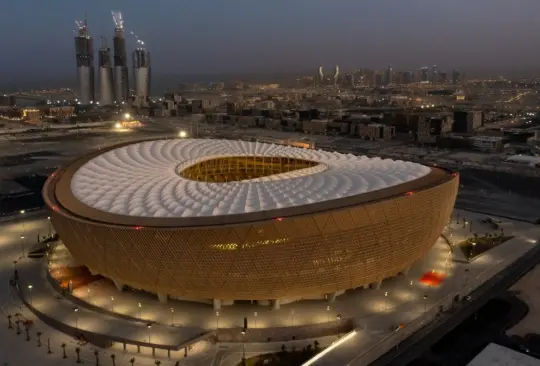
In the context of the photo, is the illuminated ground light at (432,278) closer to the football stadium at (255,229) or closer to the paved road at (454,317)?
the football stadium at (255,229)

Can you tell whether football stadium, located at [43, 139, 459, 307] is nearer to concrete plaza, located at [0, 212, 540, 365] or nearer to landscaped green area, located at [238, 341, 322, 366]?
concrete plaza, located at [0, 212, 540, 365]

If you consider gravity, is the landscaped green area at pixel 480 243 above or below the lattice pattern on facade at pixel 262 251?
below

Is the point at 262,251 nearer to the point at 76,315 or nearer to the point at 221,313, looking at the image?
the point at 221,313

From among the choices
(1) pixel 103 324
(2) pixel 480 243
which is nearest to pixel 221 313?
(1) pixel 103 324

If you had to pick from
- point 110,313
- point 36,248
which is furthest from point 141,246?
point 36,248

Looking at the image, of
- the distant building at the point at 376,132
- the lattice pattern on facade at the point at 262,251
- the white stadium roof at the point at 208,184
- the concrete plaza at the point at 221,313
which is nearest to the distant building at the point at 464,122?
the distant building at the point at 376,132

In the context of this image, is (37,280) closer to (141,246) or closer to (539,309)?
(141,246)

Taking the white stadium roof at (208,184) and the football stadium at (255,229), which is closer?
the football stadium at (255,229)
